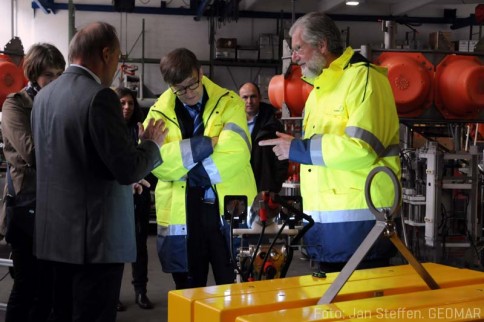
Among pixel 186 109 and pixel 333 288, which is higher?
pixel 186 109

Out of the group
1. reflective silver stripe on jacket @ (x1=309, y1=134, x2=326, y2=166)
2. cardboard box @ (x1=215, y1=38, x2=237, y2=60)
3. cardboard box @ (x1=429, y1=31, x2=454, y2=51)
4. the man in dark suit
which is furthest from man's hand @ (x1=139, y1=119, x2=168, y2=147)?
cardboard box @ (x1=215, y1=38, x2=237, y2=60)

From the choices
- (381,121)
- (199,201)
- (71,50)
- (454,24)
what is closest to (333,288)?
(381,121)

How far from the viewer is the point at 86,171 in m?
2.16

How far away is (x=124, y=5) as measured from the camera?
9.38 m

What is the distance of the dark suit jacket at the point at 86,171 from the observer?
2131 mm

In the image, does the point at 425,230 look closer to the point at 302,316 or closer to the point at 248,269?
the point at 248,269

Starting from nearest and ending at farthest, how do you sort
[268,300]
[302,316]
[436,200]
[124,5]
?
[302,316] < [268,300] < [436,200] < [124,5]

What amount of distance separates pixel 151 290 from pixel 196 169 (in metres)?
2.59

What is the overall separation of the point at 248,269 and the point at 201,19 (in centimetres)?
1143

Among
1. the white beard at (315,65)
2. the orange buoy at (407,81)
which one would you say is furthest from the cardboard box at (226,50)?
the white beard at (315,65)

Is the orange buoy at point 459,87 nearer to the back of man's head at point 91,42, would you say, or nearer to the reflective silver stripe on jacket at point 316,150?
the reflective silver stripe on jacket at point 316,150

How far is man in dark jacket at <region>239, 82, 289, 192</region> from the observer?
16.1 ft

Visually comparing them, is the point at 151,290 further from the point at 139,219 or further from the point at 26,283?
the point at 26,283

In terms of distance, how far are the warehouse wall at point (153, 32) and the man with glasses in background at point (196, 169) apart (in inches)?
388
